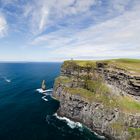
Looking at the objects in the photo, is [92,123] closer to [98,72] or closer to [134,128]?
[134,128]

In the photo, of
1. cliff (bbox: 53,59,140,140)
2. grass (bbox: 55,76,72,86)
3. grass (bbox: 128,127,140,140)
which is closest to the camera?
grass (bbox: 128,127,140,140)

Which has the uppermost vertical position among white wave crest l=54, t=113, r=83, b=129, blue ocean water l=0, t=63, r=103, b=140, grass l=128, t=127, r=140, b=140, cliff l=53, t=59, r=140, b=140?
cliff l=53, t=59, r=140, b=140

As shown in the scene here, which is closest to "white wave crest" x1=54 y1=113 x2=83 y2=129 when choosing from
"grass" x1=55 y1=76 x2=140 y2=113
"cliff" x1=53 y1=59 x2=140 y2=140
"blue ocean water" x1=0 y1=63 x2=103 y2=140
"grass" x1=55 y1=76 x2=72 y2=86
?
"blue ocean water" x1=0 y1=63 x2=103 y2=140

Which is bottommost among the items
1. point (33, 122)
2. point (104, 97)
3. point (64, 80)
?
point (33, 122)

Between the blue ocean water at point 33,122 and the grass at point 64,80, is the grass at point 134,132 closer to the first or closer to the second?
the blue ocean water at point 33,122

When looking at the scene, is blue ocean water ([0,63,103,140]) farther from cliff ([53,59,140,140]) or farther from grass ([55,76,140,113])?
grass ([55,76,140,113])

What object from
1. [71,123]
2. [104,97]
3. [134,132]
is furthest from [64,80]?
[134,132]

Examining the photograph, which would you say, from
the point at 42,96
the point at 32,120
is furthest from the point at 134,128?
the point at 42,96

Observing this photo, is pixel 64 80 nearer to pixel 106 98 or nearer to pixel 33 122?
pixel 33 122
